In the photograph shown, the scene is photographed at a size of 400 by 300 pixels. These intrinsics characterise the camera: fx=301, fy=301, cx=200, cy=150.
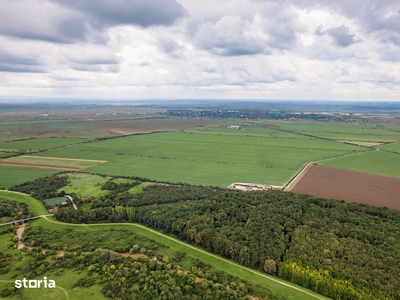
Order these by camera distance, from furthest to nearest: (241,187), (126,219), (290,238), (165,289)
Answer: (241,187), (126,219), (290,238), (165,289)

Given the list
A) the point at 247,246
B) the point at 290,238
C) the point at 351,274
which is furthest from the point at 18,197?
the point at 351,274

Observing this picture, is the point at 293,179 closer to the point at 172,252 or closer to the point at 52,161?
the point at 172,252

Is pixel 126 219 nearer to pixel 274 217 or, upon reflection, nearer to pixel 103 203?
pixel 103 203

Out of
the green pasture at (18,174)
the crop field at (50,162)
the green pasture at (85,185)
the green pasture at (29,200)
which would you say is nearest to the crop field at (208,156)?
the crop field at (50,162)

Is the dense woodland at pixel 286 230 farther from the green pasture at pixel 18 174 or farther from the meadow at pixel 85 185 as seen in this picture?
the green pasture at pixel 18 174

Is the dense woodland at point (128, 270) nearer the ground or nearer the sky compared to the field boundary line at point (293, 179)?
nearer the ground

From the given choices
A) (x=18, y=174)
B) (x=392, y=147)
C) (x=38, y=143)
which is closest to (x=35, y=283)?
(x=18, y=174)
